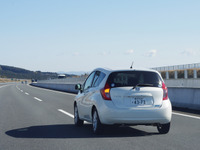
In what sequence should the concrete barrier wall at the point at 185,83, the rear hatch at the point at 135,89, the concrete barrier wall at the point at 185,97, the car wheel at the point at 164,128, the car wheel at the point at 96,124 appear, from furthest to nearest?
the concrete barrier wall at the point at 185,83
the concrete barrier wall at the point at 185,97
the car wheel at the point at 164,128
the car wheel at the point at 96,124
the rear hatch at the point at 135,89

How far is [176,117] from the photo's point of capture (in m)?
11.2

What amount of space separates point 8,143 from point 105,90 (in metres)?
2.30

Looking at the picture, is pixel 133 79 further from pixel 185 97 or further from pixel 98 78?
pixel 185 97

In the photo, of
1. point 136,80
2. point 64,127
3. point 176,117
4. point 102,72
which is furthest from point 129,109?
point 176,117

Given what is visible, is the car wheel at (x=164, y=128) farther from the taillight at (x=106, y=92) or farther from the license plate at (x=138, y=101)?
the taillight at (x=106, y=92)

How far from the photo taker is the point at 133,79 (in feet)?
25.8

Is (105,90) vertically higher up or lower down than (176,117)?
higher up

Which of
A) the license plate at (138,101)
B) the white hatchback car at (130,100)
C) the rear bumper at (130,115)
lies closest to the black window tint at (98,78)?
the white hatchback car at (130,100)

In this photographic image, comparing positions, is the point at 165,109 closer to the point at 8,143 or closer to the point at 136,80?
the point at 136,80

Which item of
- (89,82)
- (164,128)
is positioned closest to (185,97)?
(89,82)

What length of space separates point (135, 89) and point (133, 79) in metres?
0.37

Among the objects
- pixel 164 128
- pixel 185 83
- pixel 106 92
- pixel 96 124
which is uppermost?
pixel 106 92

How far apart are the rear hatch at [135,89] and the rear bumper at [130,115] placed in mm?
103

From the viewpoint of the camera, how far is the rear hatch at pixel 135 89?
7504mm
